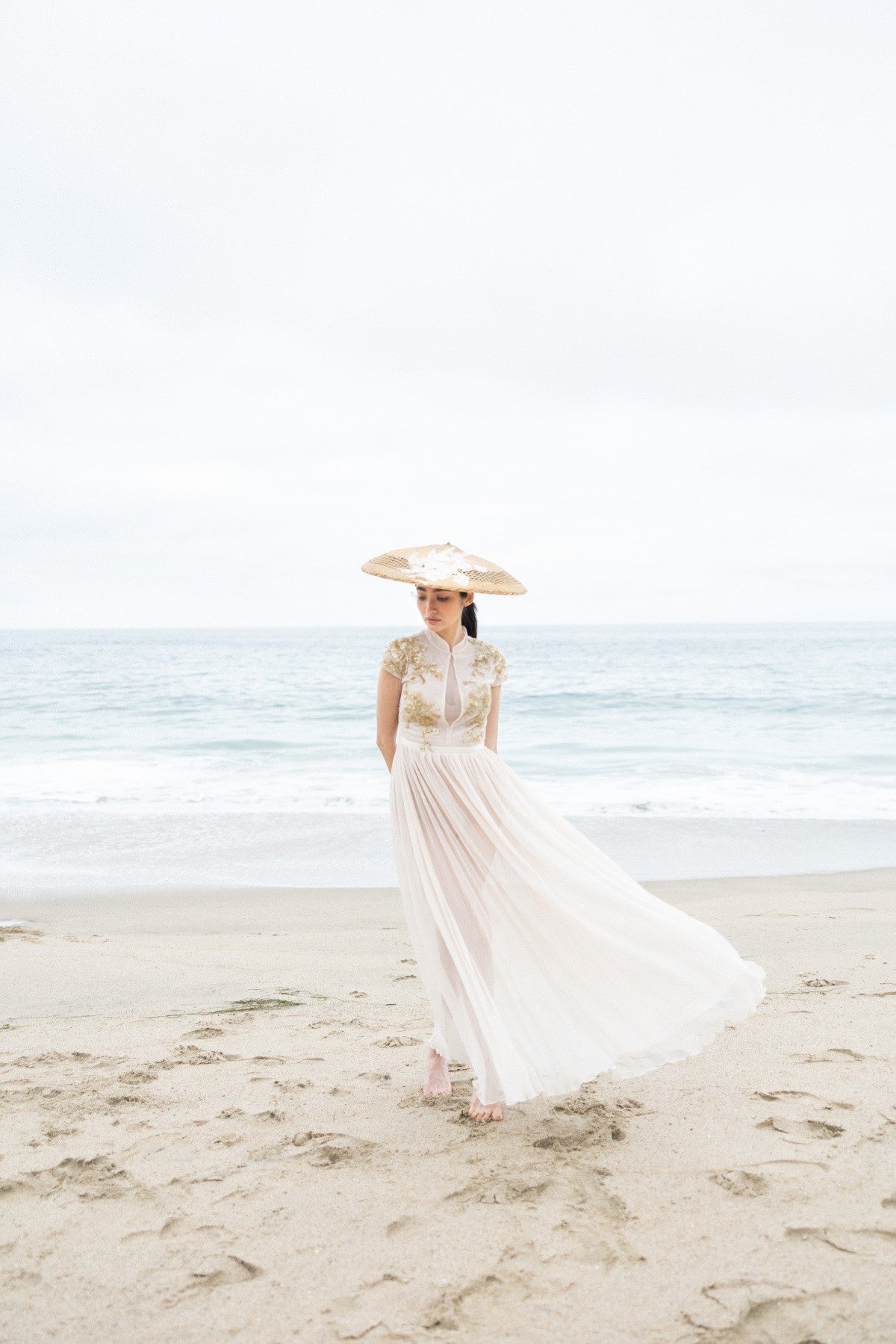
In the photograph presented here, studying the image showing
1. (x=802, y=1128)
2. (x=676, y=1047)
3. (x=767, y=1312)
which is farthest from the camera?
(x=676, y=1047)

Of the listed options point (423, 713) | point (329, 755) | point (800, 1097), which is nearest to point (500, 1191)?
point (800, 1097)

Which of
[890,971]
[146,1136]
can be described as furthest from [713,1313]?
[890,971]

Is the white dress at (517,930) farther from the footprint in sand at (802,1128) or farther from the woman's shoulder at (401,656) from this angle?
the footprint in sand at (802,1128)

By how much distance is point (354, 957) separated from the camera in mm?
5773

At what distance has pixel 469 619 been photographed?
3.86 m

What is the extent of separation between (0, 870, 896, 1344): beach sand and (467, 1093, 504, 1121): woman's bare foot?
0.06 metres

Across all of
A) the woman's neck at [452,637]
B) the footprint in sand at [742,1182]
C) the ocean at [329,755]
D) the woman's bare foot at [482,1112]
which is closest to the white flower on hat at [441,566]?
the woman's neck at [452,637]

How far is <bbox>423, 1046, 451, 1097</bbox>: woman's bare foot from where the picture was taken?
3.53 metres

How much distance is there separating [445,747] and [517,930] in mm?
709

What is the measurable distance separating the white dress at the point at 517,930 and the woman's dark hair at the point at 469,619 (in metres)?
0.16

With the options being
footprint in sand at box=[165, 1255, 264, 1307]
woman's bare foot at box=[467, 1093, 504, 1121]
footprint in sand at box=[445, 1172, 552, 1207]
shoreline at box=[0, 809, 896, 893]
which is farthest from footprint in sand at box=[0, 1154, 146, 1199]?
shoreline at box=[0, 809, 896, 893]

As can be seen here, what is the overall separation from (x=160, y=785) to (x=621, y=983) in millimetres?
11339

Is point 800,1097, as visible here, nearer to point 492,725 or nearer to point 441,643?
point 492,725

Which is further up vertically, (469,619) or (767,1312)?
(469,619)
